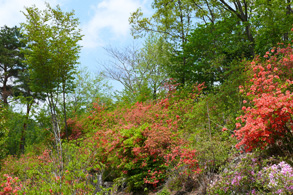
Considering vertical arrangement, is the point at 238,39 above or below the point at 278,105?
above

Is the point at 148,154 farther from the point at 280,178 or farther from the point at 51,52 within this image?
the point at 51,52

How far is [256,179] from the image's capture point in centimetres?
434

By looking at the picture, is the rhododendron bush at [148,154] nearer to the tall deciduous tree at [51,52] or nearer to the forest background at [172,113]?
the forest background at [172,113]

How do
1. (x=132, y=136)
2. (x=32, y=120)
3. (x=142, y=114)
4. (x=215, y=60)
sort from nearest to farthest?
(x=132, y=136)
(x=142, y=114)
(x=215, y=60)
(x=32, y=120)

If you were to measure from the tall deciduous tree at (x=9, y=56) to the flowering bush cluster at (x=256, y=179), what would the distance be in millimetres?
21788

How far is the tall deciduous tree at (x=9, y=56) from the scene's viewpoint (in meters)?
21.7

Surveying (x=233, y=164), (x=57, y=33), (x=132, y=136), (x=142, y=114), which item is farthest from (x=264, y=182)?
(x=57, y=33)

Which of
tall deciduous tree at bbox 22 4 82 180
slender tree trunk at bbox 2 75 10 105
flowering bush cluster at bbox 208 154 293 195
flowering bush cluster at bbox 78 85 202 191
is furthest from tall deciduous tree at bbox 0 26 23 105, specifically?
flowering bush cluster at bbox 208 154 293 195

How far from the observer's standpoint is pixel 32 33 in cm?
1319

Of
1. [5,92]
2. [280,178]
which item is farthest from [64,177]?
[5,92]

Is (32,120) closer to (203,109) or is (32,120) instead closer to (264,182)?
(203,109)

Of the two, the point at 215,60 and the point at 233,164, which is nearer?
the point at 233,164

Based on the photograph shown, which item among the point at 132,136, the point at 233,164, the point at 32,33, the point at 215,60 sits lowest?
the point at 233,164

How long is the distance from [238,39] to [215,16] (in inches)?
185
